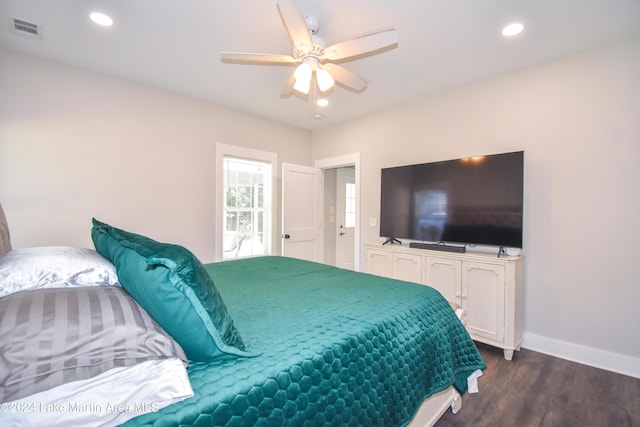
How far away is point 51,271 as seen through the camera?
3.64ft

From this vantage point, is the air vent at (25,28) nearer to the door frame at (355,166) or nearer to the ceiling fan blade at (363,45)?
the ceiling fan blade at (363,45)

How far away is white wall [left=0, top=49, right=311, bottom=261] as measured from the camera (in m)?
2.49

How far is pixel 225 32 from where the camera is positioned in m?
2.25

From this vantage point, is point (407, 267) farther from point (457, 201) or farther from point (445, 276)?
point (457, 201)

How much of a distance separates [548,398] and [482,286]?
0.93m

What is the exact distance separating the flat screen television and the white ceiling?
0.95 meters

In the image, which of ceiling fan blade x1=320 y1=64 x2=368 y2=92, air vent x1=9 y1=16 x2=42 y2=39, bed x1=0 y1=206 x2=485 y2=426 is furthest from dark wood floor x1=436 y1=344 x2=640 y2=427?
air vent x1=9 y1=16 x2=42 y2=39

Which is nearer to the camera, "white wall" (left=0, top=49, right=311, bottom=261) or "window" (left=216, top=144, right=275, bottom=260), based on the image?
"white wall" (left=0, top=49, right=311, bottom=261)

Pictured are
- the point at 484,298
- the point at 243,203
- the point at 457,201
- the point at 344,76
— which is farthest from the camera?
the point at 243,203

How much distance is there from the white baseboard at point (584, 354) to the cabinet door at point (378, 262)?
146 centimetres

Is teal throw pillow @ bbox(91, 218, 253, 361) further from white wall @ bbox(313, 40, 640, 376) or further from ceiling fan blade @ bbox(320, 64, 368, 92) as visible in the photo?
white wall @ bbox(313, 40, 640, 376)

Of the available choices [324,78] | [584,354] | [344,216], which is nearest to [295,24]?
[324,78]

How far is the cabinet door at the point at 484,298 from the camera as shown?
259cm

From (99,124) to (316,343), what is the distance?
317cm
